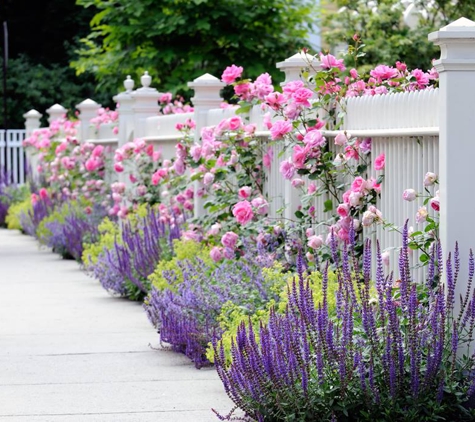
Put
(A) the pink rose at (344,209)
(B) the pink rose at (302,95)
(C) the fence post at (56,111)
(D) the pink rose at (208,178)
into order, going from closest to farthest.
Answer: (A) the pink rose at (344,209) → (B) the pink rose at (302,95) → (D) the pink rose at (208,178) → (C) the fence post at (56,111)

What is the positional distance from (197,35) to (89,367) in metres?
12.4

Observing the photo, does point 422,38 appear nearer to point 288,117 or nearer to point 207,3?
point 207,3

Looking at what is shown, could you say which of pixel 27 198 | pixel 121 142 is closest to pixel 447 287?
→ pixel 121 142

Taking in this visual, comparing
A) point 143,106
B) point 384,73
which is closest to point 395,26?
point 143,106

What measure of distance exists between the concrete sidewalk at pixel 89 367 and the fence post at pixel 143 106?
2.73m

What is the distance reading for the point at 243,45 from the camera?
719 inches

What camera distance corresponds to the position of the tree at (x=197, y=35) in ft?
59.2

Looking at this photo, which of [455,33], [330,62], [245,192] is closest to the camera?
[455,33]

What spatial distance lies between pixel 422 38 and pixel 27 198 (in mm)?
6691

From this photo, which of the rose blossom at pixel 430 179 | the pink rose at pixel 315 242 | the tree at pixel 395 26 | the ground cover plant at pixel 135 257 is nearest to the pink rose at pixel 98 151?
the ground cover plant at pixel 135 257

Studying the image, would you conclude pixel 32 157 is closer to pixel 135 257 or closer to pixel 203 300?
pixel 135 257

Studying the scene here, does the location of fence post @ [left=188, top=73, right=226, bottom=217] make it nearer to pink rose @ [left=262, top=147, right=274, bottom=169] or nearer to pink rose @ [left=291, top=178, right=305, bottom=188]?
pink rose @ [left=262, top=147, right=274, bottom=169]

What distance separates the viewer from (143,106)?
12891mm

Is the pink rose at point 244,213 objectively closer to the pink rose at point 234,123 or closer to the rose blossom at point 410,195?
the pink rose at point 234,123
